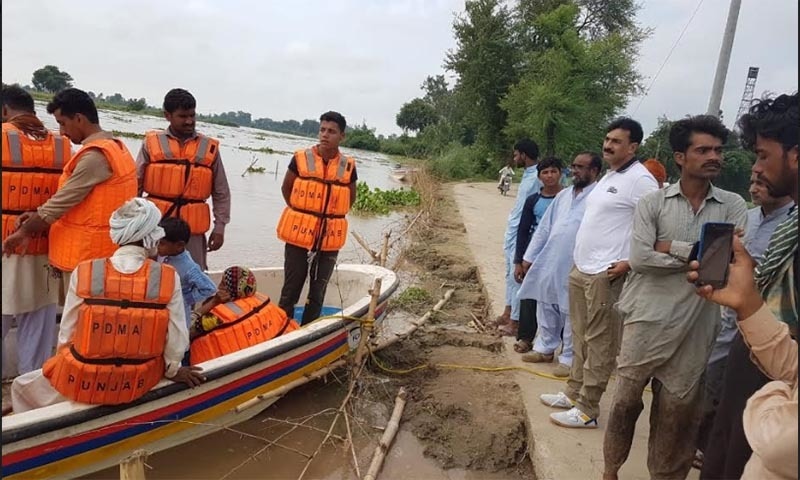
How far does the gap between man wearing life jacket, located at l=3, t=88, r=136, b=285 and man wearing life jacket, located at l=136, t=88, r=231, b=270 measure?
25.2 inches

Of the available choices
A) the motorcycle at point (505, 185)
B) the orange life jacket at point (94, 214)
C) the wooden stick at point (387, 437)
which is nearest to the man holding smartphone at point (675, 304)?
the wooden stick at point (387, 437)

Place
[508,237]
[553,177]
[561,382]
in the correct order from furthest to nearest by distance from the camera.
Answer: [508,237] < [553,177] < [561,382]

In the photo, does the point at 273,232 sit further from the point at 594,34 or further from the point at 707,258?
the point at 594,34

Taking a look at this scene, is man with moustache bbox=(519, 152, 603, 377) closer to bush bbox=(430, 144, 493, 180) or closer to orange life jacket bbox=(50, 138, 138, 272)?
orange life jacket bbox=(50, 138, 138, 272)

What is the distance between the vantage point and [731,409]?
1.73 meters

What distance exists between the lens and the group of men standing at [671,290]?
1.69 m

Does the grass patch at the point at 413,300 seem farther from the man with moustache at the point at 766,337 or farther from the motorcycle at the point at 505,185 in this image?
the motorcycle at the point at 505,185

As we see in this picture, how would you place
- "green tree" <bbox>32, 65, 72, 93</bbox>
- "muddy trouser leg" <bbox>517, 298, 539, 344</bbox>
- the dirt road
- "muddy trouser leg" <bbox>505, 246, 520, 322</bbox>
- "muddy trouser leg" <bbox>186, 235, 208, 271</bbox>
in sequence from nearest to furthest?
1. the dirt road
2. "muddy trouser leg" <bbox>186, 235, 208, 271</bbox>
3. "muddy trouser leg" <bbox>517, 298, 539, 344</bbox>
4. "muddy trouser leg" <bbox>505, 246, 520, 322</bbox>
5. "green tree" <bbox>32, 65, 72, 93</bbox>

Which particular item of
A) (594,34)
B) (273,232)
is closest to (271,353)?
(273,232)

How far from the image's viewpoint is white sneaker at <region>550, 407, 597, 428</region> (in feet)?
10.9

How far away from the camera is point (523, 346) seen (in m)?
4.80

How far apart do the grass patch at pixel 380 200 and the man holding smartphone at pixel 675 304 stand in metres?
13.6

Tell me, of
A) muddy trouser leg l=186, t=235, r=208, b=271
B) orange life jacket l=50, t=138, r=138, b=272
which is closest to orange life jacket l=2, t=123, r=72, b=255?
orange life jacket l=50, t=138, r=138, b=272

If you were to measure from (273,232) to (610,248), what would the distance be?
9837 mm
